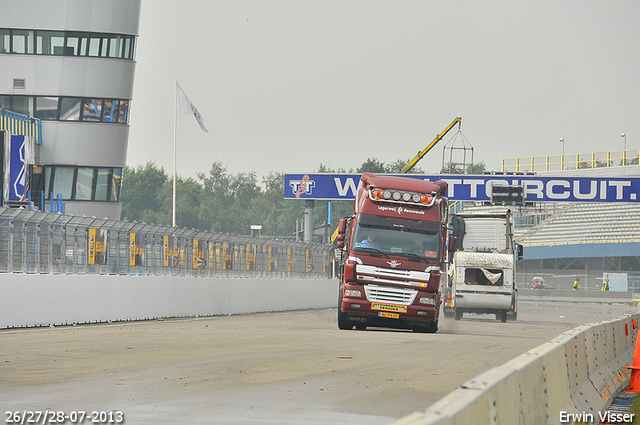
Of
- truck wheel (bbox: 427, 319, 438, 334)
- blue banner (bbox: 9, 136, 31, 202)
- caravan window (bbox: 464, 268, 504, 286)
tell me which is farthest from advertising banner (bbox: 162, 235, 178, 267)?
blue banner (bbox: 9, 136, 31, 202)

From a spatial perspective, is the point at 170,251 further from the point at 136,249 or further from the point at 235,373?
the point at 235,373

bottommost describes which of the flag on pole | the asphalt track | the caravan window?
the asphalt track

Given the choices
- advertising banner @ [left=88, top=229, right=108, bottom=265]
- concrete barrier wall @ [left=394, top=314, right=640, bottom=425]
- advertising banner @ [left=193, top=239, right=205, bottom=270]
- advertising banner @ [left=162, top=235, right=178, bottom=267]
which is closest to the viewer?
concrete barrier wall @ [left=394, top=314, right=640, bottom=425]

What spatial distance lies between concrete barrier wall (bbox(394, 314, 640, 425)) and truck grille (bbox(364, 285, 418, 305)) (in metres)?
6.63

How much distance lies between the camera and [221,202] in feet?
550

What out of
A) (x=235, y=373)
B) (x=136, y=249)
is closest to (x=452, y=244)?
(x=136, y=249)

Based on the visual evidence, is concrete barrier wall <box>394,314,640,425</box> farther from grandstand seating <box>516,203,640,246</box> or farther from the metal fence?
grandstand seating <box>516,203,640,246</box>

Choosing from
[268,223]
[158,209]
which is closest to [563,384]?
[158,209]

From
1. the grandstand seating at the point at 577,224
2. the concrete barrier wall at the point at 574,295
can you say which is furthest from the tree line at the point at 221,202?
the concrete barrier wall at the point at 574,295

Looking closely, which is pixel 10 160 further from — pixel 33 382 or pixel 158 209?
pixel 158 209

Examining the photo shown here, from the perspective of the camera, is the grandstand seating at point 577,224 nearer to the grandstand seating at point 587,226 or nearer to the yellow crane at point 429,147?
the grandstand seating at point 587,226

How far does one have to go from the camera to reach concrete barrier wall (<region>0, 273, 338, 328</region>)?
805 inches

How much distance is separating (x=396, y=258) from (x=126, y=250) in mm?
8485

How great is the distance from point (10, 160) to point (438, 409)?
4034cm
